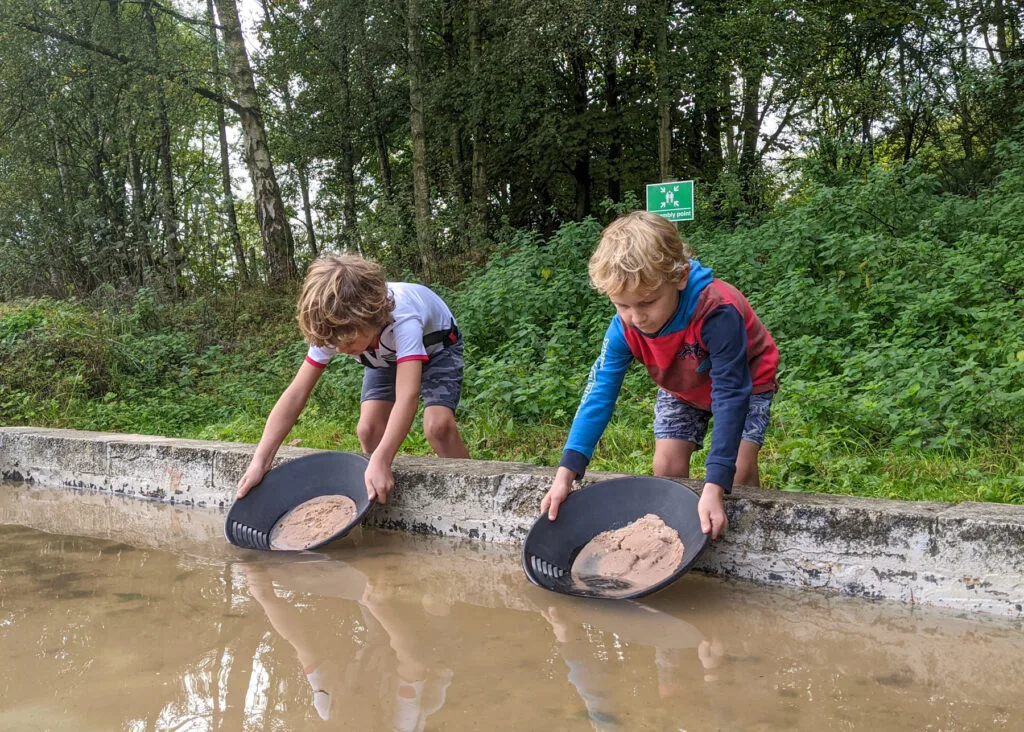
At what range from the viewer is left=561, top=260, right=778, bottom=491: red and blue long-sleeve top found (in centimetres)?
242

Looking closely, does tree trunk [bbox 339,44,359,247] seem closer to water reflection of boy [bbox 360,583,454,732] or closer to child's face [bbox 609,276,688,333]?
water reflection of boy [bbox 360,583,454,732]

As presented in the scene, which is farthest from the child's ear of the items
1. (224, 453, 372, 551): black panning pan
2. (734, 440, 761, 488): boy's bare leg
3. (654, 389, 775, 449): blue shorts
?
(224, 453, 372, 551): black panning pan

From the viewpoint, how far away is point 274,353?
9117mm

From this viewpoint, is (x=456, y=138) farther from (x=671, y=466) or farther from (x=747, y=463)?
(x=747, y=463)

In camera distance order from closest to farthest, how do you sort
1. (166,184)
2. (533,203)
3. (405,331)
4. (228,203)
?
(405,331)
(228,203)
(166,184)
(533,203)

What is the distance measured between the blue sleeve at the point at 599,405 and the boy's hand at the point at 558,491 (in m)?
0.02

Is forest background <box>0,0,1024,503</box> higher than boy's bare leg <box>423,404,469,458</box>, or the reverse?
forest background <box>0,0,1024,503</box>

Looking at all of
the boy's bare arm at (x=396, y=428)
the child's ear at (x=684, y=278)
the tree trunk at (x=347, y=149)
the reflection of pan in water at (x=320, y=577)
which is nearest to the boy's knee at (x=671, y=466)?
the child's ear at (x=684, y=278)

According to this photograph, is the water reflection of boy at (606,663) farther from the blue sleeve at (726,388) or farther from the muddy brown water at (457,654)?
the blue sleeve at (726,388)

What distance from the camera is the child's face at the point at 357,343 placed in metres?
3.04

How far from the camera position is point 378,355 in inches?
133

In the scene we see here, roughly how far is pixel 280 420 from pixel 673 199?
382 cm

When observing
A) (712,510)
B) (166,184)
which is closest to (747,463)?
(712,510)

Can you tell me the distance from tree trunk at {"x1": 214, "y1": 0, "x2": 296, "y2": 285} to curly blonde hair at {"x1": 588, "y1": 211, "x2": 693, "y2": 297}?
368 inches
